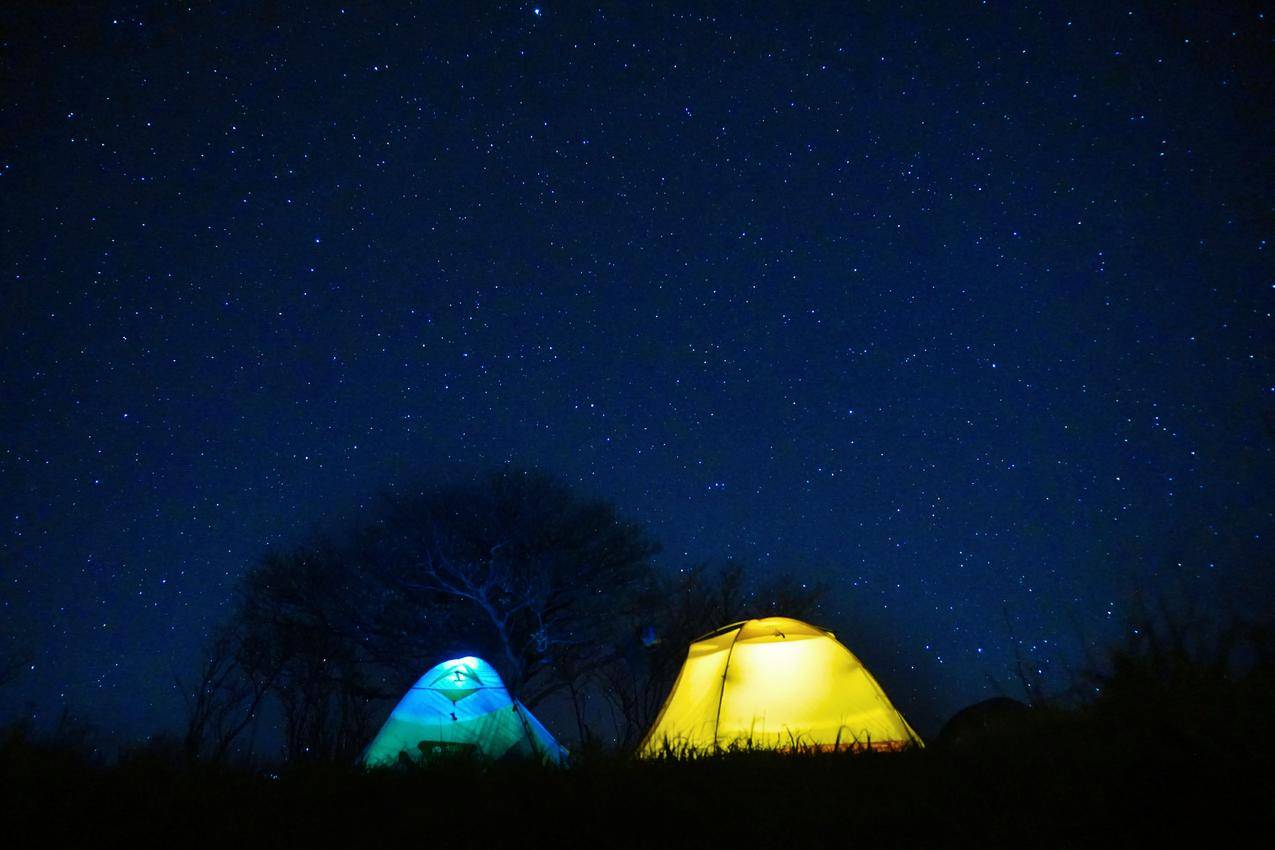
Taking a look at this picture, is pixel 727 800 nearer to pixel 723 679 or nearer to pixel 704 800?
pixel 704 800

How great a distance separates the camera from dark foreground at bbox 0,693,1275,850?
2.37 metres

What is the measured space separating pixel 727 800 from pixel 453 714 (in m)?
7.94

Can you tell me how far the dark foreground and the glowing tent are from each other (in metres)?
6.56

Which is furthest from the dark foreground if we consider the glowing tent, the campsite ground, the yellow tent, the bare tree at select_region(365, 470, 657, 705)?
the bare tree at select_region(365, 470, 657, 705)

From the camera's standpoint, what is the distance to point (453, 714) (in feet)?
31.6

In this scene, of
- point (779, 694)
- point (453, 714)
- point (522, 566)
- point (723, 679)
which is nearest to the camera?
point (779, 694)

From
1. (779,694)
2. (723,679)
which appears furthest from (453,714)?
(779,694)

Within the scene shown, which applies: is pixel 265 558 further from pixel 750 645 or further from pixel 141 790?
pixel 141 790

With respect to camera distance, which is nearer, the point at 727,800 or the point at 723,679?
the point at 727,800

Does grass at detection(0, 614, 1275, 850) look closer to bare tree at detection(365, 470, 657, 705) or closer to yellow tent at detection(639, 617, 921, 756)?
yellow tent at detection(639, 617, 921, 756)

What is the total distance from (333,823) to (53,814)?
39.2 inches

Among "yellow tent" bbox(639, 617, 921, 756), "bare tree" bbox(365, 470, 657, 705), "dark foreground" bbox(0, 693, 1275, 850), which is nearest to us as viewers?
"dark foreground" bbox(0, 693, 1275, 850)

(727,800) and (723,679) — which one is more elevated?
(723,679)

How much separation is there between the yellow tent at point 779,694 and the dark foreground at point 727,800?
15.1 ft
